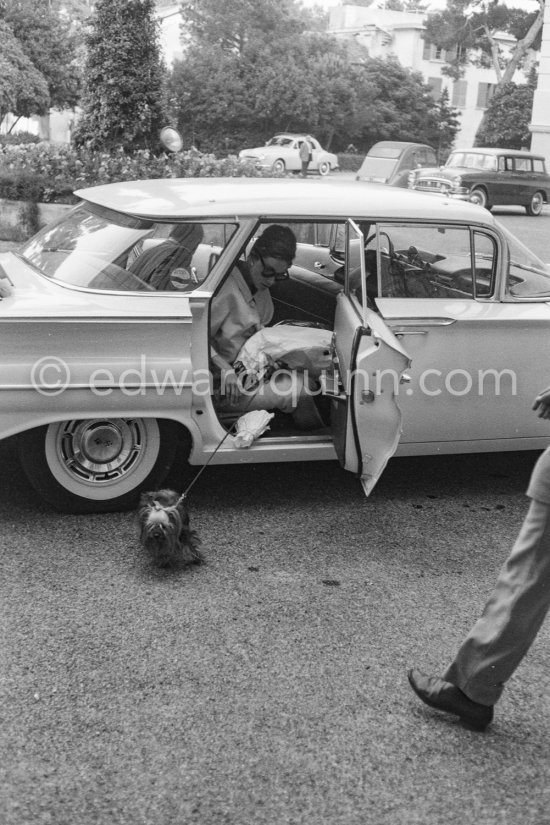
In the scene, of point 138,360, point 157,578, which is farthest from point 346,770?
point 138,360

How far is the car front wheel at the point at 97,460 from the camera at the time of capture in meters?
4.78

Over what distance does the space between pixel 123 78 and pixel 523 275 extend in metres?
9.82

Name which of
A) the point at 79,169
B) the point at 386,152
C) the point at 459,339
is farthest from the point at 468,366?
the point at 386,152

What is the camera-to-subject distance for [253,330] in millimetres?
5402

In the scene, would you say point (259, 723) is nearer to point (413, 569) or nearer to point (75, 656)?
point (75, 656)

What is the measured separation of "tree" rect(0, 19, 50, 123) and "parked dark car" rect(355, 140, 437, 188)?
1515cm

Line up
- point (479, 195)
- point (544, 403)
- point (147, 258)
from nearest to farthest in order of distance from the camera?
point (544, 403), point (147, 258), point (479, 195)

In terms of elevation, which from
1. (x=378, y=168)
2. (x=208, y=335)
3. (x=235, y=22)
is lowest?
(x=378, y=168)

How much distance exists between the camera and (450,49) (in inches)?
2309

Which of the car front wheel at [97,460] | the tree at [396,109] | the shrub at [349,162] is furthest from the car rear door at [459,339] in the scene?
the tree at [396,109]

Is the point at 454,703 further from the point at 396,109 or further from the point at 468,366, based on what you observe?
the point at 396,109

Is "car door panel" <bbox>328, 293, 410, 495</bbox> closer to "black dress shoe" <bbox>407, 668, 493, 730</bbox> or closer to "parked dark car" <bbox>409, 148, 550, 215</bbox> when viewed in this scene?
"black dress shoe" <bbox>407, 668, 493, 730</bbox>

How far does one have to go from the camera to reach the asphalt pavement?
298cm

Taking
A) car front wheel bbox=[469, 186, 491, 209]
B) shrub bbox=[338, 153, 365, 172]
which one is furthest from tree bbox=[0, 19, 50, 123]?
car front wheel bbox=[469, 186, 491, 209]
